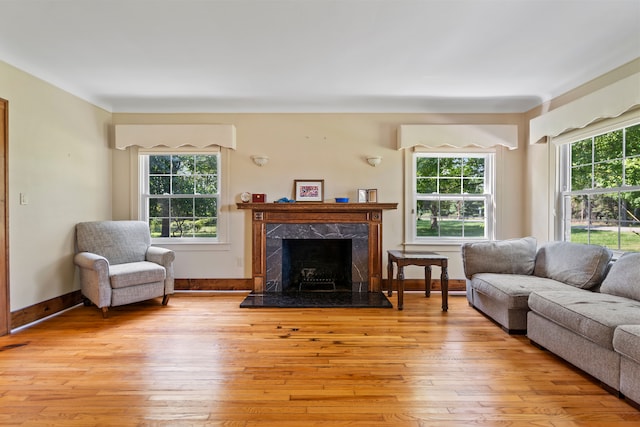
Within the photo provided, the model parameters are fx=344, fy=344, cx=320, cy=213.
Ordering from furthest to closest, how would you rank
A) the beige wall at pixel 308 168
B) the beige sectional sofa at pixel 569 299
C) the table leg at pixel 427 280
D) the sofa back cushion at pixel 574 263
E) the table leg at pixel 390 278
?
the beige wall at pixel 308 168 → the table leg at pixel 390 278 → the table leg at pixel 427 280 → the sofa back cushion at pixel 574 263 → the beige sectional sofa at pixel 569 299

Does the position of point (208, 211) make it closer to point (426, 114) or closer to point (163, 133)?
point (163, 133)


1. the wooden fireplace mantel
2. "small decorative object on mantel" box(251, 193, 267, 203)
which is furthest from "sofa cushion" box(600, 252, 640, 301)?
"small decorative object on mantel" box(251, 193, 267, 203)

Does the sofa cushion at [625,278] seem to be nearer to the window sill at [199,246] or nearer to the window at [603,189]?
the window at [603,189]

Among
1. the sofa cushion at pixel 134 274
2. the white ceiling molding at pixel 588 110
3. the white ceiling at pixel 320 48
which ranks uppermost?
the white ceiling at pixel 320 48

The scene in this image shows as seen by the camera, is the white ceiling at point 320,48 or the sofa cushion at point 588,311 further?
the white ceiling at point 320,48


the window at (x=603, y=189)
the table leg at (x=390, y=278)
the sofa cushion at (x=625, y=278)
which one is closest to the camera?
the sofa cushion at (x=625, y=278)

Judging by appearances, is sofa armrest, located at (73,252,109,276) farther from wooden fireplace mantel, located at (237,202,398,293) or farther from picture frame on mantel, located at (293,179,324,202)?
picture frame on mantel, located at (293,179,324,202)

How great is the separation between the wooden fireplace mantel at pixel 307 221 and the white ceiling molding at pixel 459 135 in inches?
40.4

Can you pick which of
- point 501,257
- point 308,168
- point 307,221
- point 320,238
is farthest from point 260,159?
point 501,257

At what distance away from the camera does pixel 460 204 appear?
459 centimetres

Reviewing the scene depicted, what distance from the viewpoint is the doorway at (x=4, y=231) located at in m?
2.99

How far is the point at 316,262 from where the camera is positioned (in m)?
4.71

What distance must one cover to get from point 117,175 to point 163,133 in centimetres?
86

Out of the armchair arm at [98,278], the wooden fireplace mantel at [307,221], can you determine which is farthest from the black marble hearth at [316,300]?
the armchair arm at [98,278]
